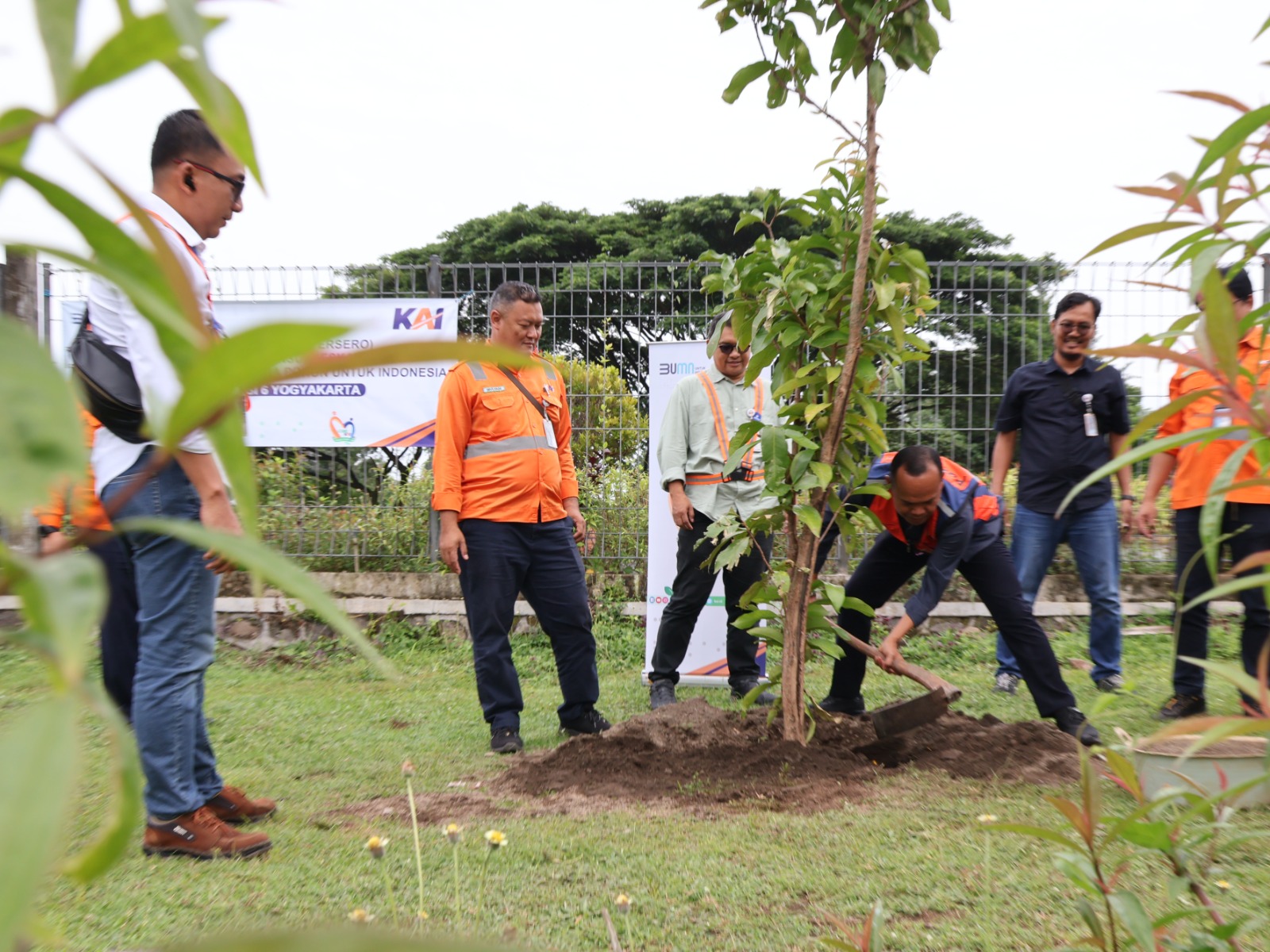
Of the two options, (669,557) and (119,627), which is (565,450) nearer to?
(669,557)

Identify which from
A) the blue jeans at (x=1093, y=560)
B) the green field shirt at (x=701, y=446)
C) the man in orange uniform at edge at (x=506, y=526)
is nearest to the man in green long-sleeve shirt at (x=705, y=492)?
the green field shirt at (x=701, y=446)

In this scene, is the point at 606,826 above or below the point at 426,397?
below

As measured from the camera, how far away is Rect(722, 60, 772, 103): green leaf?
331cm

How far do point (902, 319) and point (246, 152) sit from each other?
3199mm

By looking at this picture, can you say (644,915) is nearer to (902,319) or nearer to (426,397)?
(902,319)

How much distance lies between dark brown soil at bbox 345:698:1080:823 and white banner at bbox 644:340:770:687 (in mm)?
1609

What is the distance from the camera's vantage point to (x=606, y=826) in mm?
3008

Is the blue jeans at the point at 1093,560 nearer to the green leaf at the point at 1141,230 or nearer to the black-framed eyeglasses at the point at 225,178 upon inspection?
the black-framed eyeglasses at the point at 225,178

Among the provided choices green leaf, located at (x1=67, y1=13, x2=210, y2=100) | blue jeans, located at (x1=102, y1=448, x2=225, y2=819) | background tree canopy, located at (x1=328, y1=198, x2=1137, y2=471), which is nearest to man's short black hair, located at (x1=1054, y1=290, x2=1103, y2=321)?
background tree canopy, located at (x1=328, y1=198, x2=1137, y2=471)

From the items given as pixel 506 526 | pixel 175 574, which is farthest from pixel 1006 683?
pixel 175 574

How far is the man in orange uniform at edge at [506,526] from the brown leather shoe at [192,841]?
1.53 metres

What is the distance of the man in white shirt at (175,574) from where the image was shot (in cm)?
267

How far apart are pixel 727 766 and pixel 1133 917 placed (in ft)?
9.09

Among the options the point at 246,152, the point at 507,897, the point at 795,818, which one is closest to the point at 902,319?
the point at 795,818
